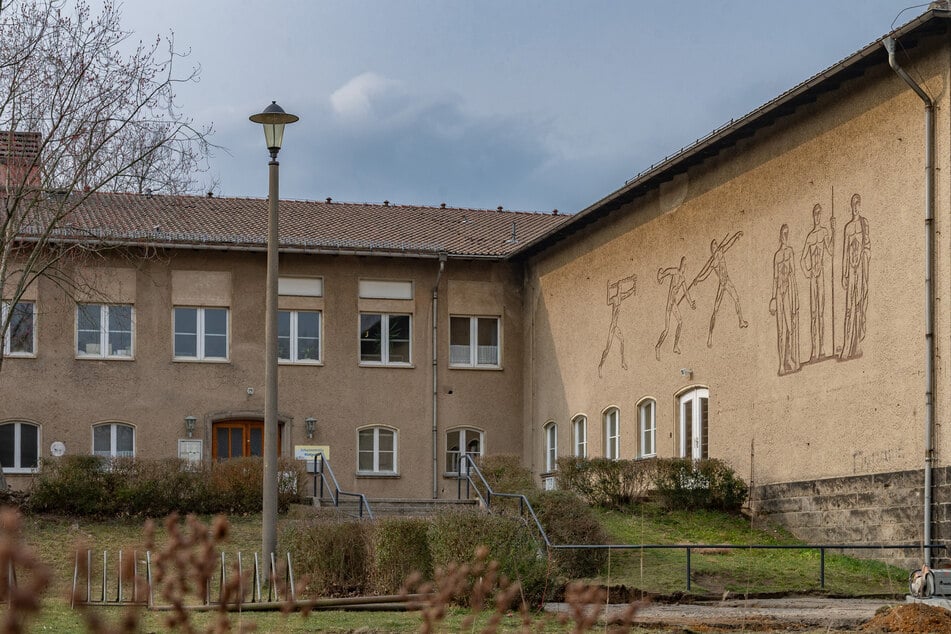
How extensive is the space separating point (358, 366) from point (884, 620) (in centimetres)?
2265

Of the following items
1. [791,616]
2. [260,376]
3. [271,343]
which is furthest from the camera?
[260,376]

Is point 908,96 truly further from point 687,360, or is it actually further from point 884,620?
point 884,620

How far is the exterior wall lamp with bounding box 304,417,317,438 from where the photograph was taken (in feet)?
Result: 108

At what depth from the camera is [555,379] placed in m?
32.8

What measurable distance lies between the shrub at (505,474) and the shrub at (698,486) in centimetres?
235

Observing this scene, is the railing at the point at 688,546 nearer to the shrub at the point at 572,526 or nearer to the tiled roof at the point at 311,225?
the shrub at the point at 572,526

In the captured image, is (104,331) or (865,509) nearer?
(865,509)

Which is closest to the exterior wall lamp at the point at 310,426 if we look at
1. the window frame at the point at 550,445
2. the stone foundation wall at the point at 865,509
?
the window frame at the point at 550,445

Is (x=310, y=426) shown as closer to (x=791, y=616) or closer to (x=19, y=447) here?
(x=19, y=447)

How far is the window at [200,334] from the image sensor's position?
32750mm

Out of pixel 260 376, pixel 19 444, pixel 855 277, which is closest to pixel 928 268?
pixel 855 277

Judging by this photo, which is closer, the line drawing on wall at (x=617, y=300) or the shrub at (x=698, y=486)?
the shrub at (x=698, y=486)

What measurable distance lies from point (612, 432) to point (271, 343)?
1406 cm

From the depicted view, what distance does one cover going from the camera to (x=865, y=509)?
20.0 m
